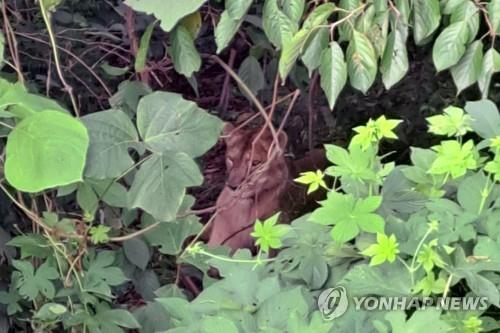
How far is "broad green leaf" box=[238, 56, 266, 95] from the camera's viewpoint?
234 centimetres

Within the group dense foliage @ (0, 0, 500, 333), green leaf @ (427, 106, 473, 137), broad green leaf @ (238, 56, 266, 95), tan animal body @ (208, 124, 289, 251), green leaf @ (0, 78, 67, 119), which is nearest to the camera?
dense foliage @ (0, 0, 500, 333)

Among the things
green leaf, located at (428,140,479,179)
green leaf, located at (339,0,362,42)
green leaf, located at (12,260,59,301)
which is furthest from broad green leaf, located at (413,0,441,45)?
green leaf, located at (12,260,59,301)

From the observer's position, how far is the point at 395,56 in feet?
5.10

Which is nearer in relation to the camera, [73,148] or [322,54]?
[73,148]

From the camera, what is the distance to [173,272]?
2645 mm

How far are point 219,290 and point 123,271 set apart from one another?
0.95 m

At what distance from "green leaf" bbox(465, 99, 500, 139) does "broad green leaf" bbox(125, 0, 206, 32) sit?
49cm

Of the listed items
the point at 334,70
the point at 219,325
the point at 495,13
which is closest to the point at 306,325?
the point at 219,325

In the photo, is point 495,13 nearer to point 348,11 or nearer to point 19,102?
point 348,11

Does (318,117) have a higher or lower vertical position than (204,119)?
lower

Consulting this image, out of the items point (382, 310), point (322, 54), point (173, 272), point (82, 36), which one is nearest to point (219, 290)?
point (382, 310)

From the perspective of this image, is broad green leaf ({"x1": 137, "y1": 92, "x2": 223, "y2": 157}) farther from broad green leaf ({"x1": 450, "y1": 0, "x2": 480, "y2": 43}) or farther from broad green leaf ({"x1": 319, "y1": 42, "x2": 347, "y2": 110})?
broad green leaf ({"x1": 450, "y1": 0, "x2": 480, "y2": 43})

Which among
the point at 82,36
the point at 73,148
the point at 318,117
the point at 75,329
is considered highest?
the point at 73,148

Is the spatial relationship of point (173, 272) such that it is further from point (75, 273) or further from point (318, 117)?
point (318, 117)
